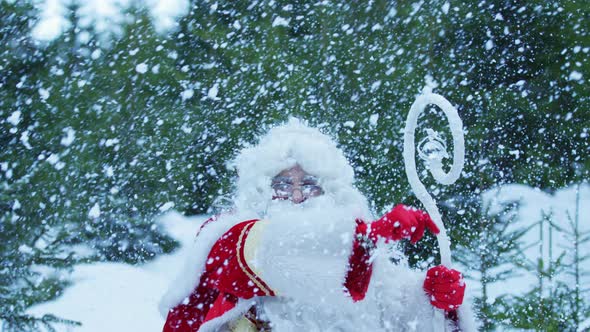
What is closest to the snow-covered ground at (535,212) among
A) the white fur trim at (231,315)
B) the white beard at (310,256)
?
the white beard at (310,256)

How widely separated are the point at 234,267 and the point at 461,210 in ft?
6.98

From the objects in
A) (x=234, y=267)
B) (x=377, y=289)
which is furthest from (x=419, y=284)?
(x=234, y=267)

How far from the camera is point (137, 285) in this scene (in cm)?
526

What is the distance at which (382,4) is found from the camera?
16.4 ft

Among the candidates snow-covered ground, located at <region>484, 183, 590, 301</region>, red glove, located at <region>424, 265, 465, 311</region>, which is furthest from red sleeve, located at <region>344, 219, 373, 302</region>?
snow-covered ground, located at <region>484, 183, 590, 301</region>

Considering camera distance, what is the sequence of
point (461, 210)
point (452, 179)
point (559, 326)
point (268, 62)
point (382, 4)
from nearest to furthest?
point (452, 179) < point (559, 326) < point (461, 210) < point (268, 62) < point (382, 4)

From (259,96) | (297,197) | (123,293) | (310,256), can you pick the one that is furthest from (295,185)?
Result: (123,293)

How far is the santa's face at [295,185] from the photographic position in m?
2.80

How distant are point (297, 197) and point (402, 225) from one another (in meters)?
0.71

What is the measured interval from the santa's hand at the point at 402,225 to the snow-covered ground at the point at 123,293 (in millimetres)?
2826

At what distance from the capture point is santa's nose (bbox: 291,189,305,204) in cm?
277

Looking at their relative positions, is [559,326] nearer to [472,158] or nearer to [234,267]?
[472,158]

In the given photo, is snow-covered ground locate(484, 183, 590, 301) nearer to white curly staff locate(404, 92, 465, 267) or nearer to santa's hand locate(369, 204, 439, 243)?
white curly staff locate(404, 92, 465, 267)

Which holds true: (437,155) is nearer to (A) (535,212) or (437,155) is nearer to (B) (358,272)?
(B) (358,272)
